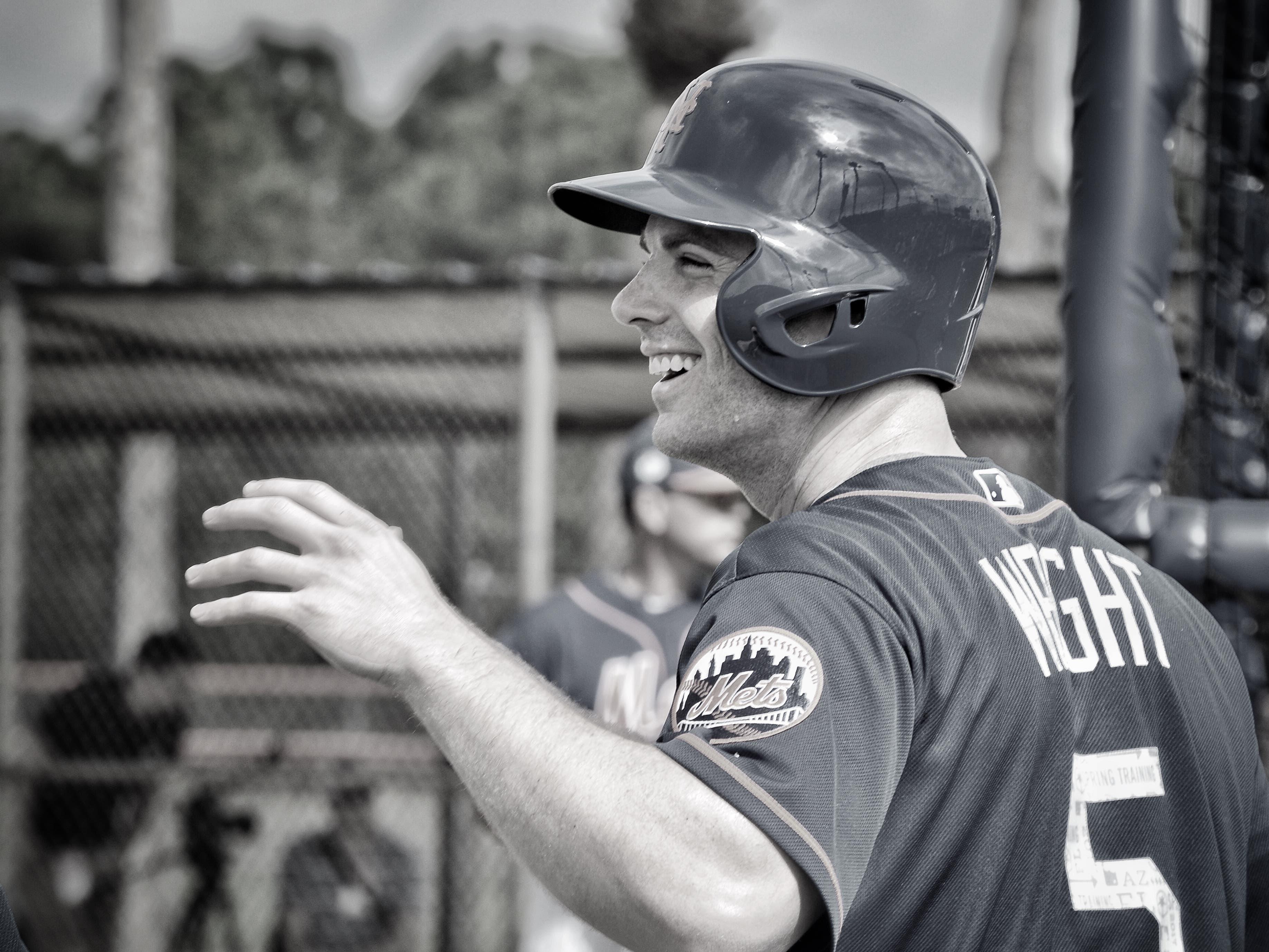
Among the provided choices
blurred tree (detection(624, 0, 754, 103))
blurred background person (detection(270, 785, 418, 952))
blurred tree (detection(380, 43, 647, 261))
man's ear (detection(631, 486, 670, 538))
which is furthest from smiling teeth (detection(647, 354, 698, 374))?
A: blurred tree (detection(380, 43, 647, 261))

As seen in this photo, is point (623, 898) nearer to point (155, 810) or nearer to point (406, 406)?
point (406, 406)

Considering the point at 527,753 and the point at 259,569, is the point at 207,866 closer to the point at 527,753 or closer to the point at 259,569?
the point at 259,569

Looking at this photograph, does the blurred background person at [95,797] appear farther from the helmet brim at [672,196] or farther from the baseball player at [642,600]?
the helmet brim at [672,196]

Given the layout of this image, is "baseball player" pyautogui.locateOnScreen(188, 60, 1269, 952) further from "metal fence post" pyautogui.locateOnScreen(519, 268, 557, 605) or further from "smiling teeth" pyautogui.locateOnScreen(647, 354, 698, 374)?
"metal fence post" pyautogui.locateOnScreen(519, 268, 557, 605)

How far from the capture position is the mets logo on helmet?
1.79 metres

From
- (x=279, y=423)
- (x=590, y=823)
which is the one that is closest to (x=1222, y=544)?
(x=590, y=823)

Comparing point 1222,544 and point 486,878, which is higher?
point 1222,544

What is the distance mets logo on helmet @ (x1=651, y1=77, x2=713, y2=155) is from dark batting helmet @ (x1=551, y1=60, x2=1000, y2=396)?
4cm

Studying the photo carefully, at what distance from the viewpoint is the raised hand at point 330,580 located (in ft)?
4.61

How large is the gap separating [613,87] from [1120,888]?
104 feet

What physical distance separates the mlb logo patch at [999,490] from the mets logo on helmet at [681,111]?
656 millimetres

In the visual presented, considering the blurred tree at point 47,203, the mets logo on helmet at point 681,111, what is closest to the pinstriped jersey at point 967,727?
the mets logo on helmet at point 681,111

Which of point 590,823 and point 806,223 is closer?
point 590,823

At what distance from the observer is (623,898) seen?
1222 mm
